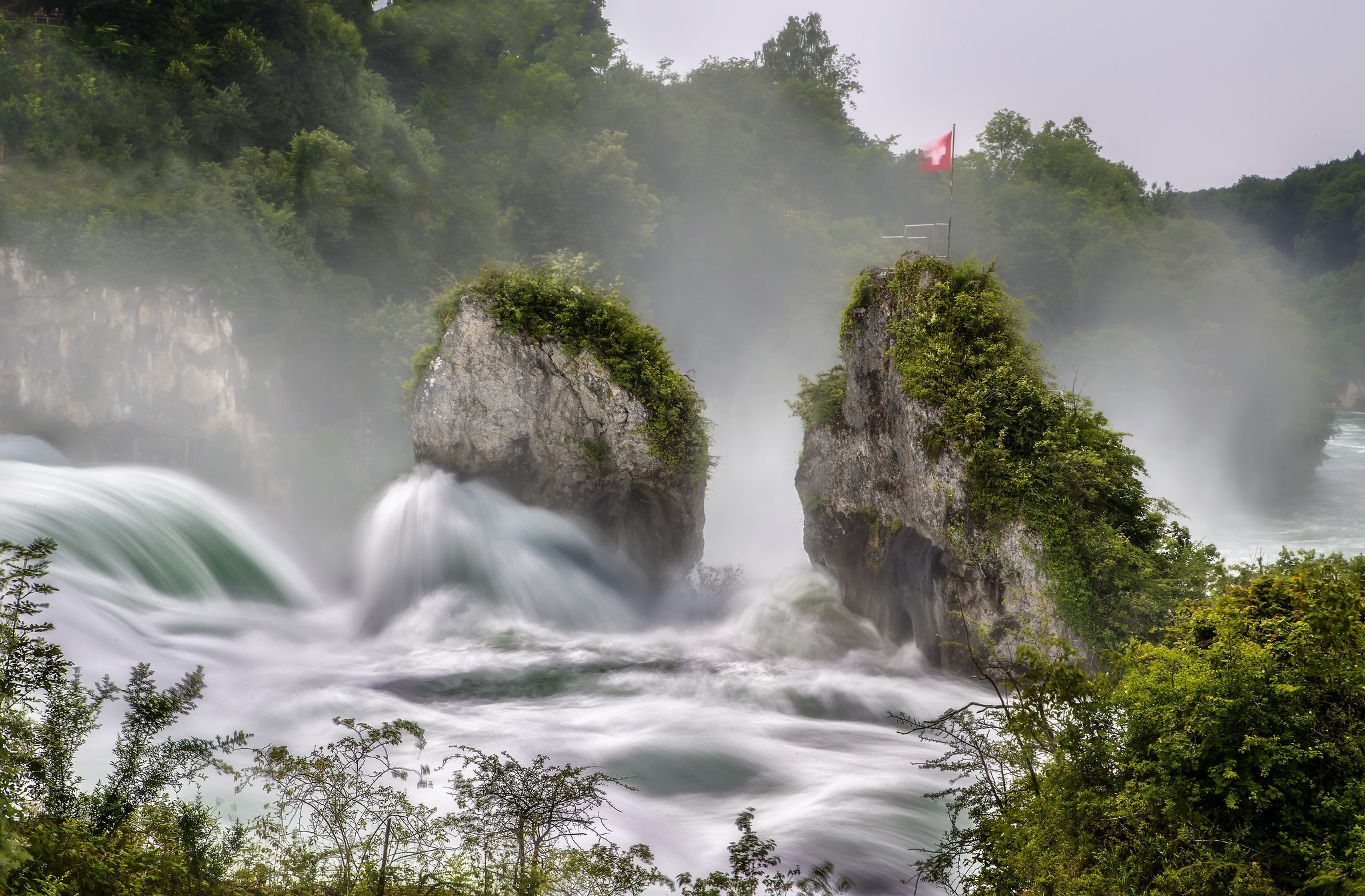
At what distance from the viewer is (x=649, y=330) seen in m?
17.8

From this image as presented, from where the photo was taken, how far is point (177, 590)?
50.5 ft

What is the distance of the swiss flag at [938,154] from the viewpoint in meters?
16.7

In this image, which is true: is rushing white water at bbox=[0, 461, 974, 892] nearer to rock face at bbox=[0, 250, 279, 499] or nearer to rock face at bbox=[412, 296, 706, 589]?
rock face at bbox=[412, 296, 706, 589]

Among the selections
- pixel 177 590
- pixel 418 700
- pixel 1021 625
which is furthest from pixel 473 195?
pixel 1021 625

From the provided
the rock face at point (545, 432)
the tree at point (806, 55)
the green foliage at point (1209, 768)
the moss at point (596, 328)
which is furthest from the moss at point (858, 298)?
the tree at point (806, 55)

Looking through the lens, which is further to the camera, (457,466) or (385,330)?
(385,330)

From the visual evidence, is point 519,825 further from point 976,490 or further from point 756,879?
point 976,490

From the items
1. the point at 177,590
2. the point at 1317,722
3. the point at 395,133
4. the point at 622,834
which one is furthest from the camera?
the point at 395,133

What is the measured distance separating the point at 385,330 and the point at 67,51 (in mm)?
11355

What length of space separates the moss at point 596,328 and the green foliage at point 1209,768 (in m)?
11.7

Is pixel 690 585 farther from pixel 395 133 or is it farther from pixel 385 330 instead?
pixel 395 133

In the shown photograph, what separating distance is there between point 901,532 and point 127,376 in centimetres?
2143

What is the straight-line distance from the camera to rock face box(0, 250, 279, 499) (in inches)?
938

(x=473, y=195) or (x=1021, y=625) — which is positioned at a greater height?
(x=473, y=195)
